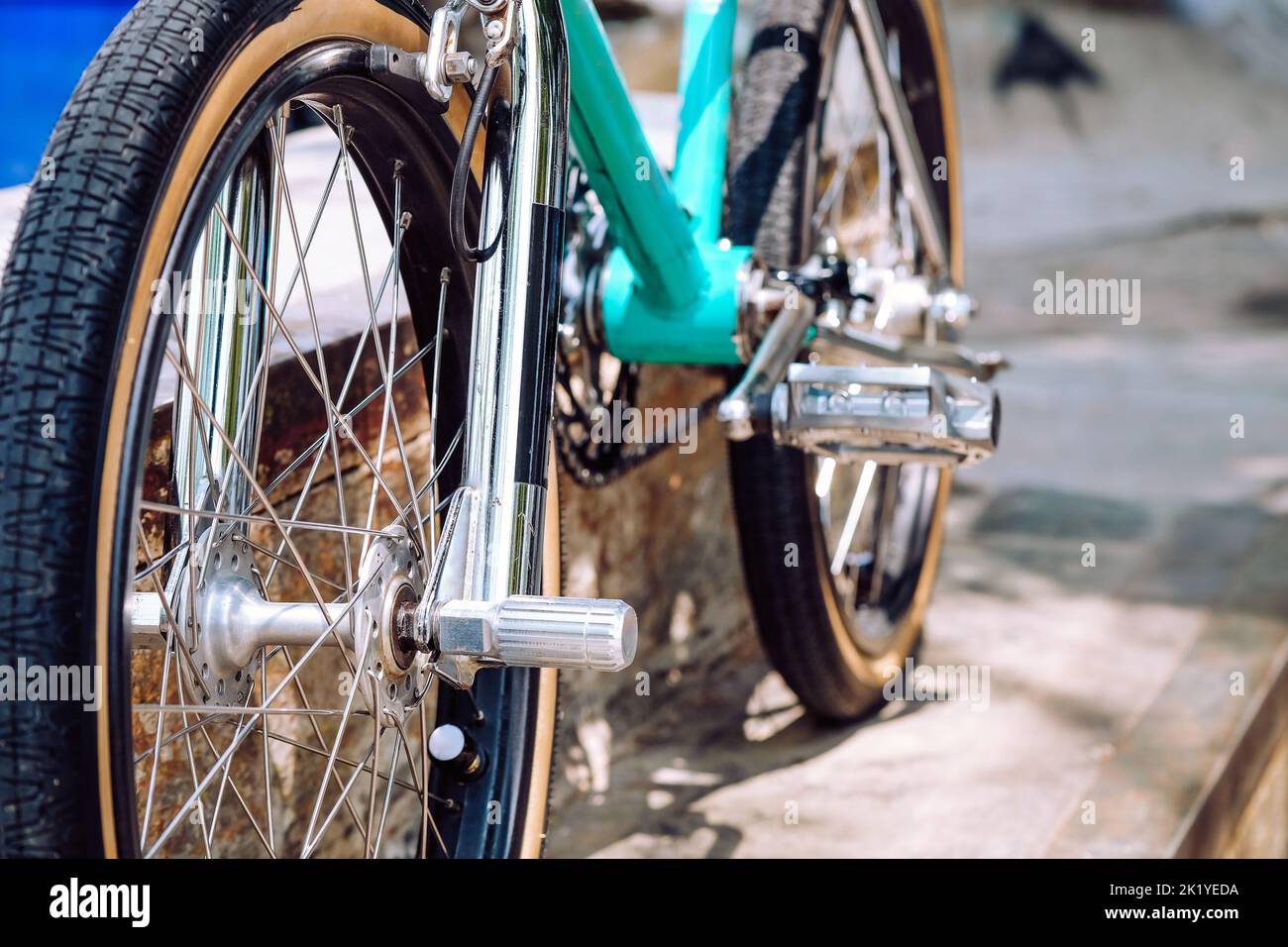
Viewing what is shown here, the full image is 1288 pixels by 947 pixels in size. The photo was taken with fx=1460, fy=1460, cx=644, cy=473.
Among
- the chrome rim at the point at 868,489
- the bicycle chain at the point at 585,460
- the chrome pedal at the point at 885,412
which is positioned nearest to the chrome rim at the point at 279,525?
the bicycle chain at the point at 585,460

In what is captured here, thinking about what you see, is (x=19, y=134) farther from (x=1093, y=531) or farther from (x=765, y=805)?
(x=1093, y=531)

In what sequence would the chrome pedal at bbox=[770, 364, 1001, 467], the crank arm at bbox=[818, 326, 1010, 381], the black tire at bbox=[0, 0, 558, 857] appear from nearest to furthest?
the black tire at bbox=[0, 0, 558, 857]
the chrome pedal at bbox=[770, 364, 1001, 467]
the crank arm at bbox=[818, 326, 1010, 381]

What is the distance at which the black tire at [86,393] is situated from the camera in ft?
2.50

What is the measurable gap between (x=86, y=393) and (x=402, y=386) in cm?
90

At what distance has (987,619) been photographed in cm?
264

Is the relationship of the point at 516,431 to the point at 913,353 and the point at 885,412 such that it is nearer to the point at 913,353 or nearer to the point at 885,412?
the point at 885,412

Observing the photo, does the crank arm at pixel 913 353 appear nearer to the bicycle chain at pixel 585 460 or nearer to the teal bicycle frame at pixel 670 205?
the teal bicycle frame at pixel 670 205

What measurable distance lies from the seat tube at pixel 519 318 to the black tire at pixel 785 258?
0.75m

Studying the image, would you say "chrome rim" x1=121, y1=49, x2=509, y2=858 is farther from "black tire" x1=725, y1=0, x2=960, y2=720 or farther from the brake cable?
"black tire" x1=725, y1=0, x2=960, y2=720

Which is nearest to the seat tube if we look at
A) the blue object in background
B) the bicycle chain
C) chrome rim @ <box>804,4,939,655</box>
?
the bicycle chain

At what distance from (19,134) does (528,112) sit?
190 cm

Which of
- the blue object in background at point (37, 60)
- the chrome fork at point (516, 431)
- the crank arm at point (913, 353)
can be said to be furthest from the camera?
the blue object in background at point (37, 60)

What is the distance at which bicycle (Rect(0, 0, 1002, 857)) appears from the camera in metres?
0.80
